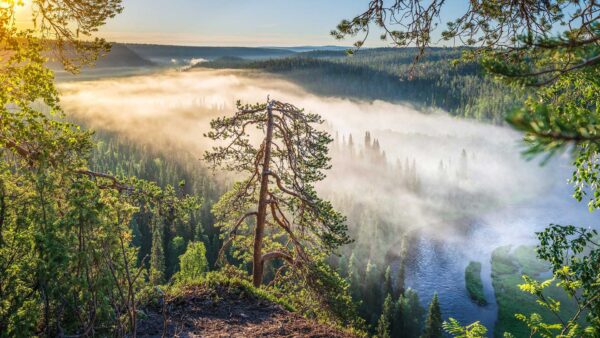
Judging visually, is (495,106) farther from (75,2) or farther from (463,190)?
(75,2)

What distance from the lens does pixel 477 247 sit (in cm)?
9469

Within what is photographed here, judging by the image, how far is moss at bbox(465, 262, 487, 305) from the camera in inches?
2653

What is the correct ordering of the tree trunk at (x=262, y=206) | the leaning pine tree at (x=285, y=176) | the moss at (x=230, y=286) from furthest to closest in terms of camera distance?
the tree trunk at (x=262, y=206) < the leaning pine tree at (x=285, y=176) < the moss at (x=230, y=286)

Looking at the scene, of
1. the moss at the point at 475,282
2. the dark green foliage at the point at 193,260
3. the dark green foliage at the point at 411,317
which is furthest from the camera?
the moss at the point at 475,282

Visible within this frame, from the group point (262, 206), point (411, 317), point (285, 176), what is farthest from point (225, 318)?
point (411, 317)

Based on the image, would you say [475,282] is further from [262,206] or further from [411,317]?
[262,206]

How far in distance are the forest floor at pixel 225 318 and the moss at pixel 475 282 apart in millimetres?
65703

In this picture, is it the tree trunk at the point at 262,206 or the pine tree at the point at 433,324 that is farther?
the pine tree at the point at 433,324

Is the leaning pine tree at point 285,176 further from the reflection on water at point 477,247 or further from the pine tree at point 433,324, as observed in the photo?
the reflection on water at point 477,247

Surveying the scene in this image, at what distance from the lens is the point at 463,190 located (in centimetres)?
15475

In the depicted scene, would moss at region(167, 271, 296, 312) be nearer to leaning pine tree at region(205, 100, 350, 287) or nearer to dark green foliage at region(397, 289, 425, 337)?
leaning pine tree at region(205, 100, 350, 287)

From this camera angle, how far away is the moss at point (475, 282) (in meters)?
67.4

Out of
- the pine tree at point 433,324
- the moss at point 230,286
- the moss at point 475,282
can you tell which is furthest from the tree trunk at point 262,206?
the moss at point 475,282

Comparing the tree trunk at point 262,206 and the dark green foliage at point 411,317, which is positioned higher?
the tree trunk at point 262,206
